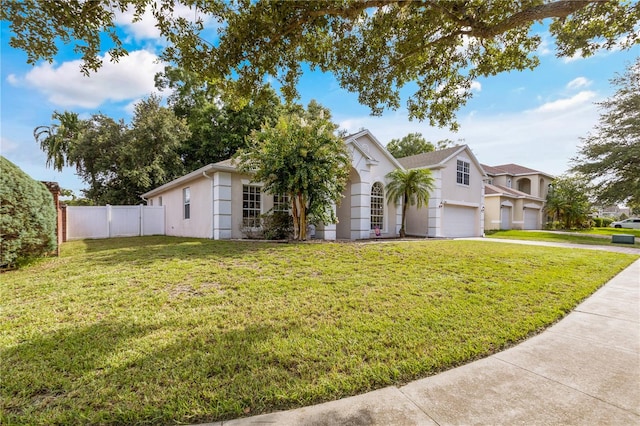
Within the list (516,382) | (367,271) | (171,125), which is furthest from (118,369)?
(171,125)

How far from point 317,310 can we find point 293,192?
6902mm

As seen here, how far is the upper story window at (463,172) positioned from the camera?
17953mm

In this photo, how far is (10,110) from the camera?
5.02m

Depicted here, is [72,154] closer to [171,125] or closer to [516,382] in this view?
[171,125]

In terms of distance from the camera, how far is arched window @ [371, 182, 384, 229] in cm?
1545

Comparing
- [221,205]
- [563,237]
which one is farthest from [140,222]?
[563,237]

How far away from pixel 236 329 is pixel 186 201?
13.1 m

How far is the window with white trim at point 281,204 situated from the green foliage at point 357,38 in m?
6.37

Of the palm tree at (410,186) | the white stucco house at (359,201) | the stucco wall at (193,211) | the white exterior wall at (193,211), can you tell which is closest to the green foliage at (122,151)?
the white stucco house at (359,201)

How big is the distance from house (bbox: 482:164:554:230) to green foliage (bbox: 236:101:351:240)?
20.1 metres

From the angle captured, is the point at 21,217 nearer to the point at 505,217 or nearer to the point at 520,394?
the point at 520,394

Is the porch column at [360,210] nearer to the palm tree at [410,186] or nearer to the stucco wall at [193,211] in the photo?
the palm tree at [410,186]

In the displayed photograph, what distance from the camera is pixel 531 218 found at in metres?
28.5

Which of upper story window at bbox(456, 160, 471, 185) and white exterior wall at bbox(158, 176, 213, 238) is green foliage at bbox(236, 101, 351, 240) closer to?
white exterior wall at bbox(158, 176, 213, 238)
